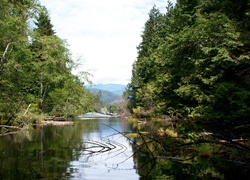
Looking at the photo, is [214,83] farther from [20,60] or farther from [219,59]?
[20,60]

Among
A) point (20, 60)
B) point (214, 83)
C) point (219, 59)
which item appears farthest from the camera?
point (20, 60)

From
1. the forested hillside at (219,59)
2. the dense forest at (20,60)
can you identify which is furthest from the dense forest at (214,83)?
the dense forest at (20,60)

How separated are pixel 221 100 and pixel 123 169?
9.40 m

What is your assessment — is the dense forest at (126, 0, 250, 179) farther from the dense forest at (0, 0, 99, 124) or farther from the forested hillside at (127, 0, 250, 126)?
the dense forest at (0, 0, 99, 124)

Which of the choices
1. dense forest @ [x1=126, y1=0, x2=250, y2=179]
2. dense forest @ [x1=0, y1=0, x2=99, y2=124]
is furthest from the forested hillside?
dense forest @ [x1=0, y1=0, x2=99, y2=124]

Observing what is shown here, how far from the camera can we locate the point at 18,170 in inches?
357

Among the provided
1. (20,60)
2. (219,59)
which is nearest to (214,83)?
(219,59)

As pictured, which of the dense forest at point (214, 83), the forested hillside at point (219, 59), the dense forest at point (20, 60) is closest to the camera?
the dense forest at point (214, 83)

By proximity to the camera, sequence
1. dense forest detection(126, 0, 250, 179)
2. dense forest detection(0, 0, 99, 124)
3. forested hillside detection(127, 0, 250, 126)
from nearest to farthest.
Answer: dense forest detection(126, 0, 250, 179) < forested hillside detection(127, 0, 250, 126) < dense forest detection(0, 0, 99, 124)

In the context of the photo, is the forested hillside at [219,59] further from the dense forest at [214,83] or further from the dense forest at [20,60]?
the dense forest at [20,60]

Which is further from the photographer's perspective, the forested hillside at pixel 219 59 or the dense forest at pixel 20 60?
the dense forest at pixel 20 60

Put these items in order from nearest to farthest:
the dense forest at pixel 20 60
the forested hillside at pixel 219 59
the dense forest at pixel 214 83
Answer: the dense forest at pixel 214 83 < the forested hillside at pixel 219 59 < the dense forest at pixel 20 60

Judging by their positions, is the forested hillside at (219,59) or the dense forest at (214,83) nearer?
the dense forest at (214,83)

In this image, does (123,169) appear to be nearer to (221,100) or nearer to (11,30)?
(221,100)
